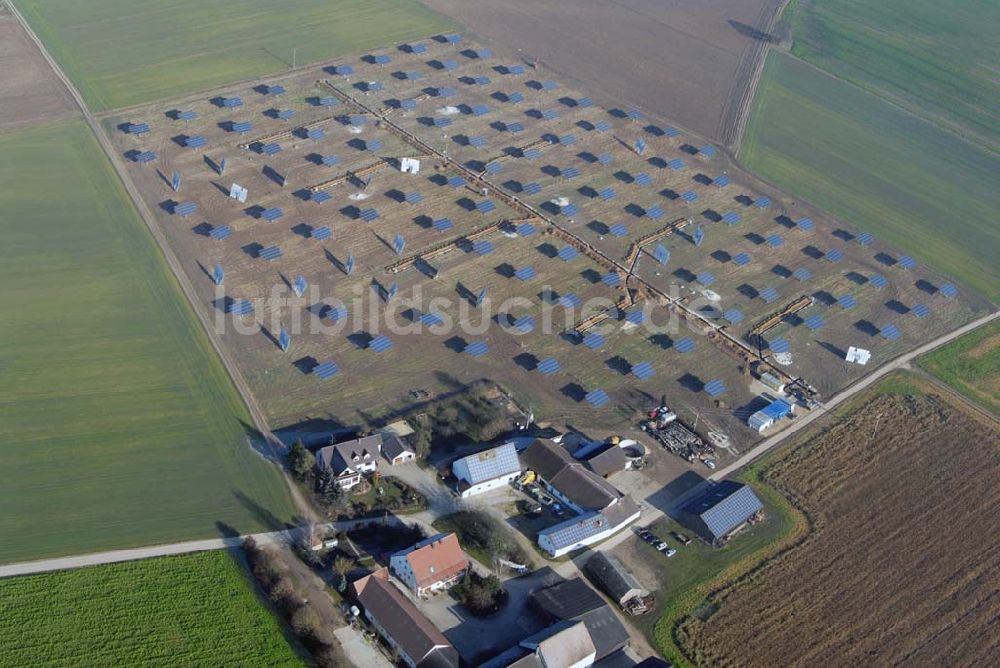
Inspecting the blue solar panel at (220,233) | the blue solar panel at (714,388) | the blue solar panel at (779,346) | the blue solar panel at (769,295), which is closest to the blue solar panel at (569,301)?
the blue solar panel at (714,388)

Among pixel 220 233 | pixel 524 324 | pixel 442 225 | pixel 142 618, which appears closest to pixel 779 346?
pixel 524 324

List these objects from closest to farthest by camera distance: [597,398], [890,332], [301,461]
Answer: [301,461] < [597,398] < [890,332]

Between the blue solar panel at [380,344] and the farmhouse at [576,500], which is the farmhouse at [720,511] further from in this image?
the blue solar panel at [380,344]

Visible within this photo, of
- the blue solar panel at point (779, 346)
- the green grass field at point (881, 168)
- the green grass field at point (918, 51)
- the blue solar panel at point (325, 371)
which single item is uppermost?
the green grass field at point (918, 51)

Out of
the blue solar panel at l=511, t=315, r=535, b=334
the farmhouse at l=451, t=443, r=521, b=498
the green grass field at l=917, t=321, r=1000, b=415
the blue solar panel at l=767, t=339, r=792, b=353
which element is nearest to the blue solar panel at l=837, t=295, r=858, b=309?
the green grass field at l=917, t=321, r=1000, b=415

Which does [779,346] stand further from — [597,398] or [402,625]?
[402,625]

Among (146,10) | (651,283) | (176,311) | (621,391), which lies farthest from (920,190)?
(146,10)
